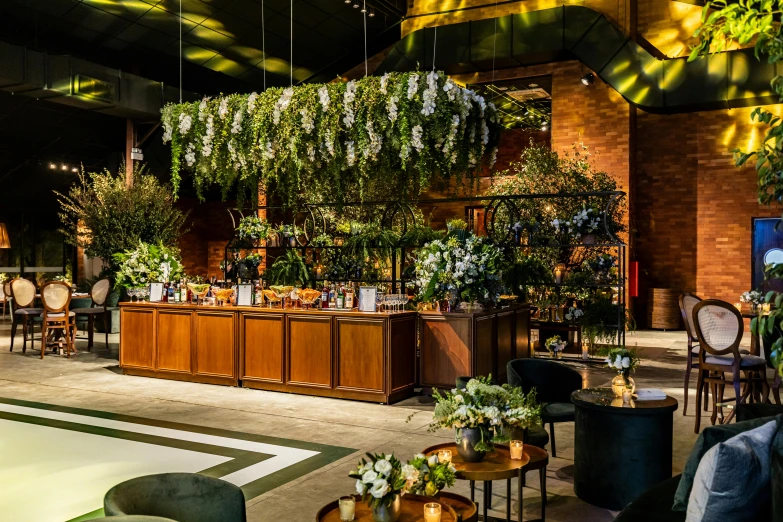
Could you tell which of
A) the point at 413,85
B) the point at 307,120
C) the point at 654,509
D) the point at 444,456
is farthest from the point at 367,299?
the point at 654,509

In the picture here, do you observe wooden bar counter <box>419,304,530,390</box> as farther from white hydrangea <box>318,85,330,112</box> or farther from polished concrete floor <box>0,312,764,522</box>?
white hydrangea <box>318,85,330,112</box>

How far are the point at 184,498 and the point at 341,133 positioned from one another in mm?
5730

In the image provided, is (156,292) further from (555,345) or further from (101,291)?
(555,345)

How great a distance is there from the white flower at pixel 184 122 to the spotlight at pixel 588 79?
27.0ft

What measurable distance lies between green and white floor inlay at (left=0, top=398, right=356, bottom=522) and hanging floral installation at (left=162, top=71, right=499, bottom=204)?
3202mm

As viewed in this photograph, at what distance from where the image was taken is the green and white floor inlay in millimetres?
4402

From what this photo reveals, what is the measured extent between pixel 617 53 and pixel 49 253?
14.6 m

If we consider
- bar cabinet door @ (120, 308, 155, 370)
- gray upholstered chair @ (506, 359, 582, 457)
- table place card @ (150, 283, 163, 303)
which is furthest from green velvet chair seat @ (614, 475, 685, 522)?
table place card @ (150, 283, 163, 303)

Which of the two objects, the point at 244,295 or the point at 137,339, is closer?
the point at 244,295

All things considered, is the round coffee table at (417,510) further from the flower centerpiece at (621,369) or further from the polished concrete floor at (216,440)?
the flower centerpiece at (621,369)

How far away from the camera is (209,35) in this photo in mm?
13758

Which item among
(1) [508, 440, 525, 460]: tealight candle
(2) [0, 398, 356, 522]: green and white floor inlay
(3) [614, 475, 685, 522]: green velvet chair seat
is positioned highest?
(1) [508, 440, 525, 460]: tealight candle

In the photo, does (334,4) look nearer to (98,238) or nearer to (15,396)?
(98,238)

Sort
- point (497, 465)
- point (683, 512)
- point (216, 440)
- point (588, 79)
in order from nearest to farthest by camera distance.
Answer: point (683, 512)
point (497, 465)
point (216, 440)
point (588, 79)
